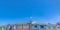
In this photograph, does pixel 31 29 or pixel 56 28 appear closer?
pixel 31 29

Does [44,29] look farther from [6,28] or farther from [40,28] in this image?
[6,28]

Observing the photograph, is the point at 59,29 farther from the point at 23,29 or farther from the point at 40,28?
the point at 23,29

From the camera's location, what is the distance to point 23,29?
4348 millimetres

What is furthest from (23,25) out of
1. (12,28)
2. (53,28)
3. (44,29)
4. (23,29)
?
(53,28)

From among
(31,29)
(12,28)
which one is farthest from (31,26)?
(12,28)

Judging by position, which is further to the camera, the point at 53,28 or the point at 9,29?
the point at 53,28

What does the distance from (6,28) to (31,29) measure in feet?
2.91

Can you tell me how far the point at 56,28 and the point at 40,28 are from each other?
642 millimetres

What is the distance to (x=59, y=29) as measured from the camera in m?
4.77

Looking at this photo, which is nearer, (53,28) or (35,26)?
(35,26)

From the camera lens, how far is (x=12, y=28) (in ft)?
14.5

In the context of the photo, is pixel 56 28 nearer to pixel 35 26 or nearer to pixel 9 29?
pixel 35 26

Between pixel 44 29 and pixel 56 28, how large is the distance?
464 millimetres

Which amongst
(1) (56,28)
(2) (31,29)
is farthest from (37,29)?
(1) (56,28)
